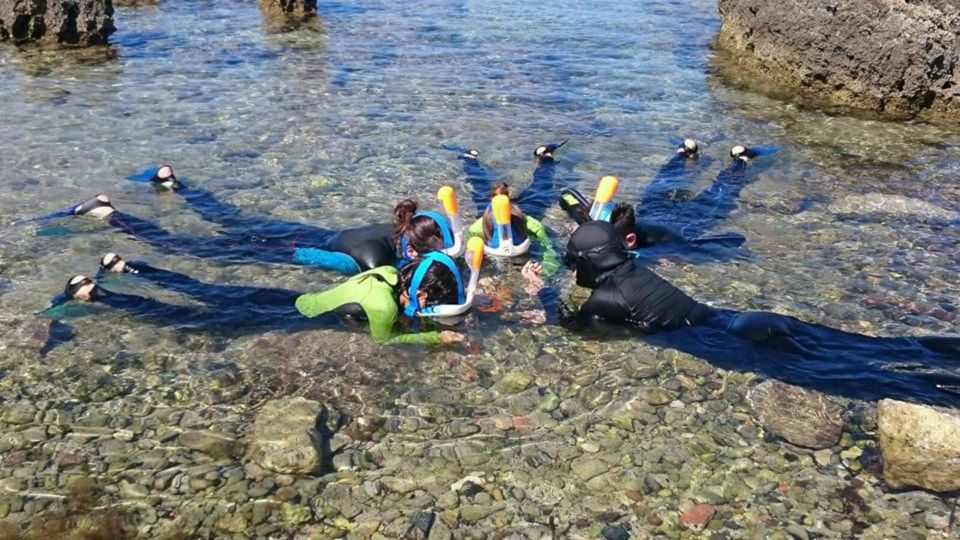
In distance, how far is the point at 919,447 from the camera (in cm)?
528

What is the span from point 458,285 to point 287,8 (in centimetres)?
1828

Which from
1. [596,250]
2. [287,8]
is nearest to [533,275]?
[596,250]

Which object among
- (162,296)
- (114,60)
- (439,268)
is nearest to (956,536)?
(439,268)

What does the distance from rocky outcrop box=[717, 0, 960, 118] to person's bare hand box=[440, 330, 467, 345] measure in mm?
11588

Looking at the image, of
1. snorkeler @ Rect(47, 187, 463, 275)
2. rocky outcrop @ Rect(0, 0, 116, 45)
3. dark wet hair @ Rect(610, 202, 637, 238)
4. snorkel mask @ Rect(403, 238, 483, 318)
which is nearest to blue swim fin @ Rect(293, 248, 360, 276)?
snorkeler @ Rect(47, 187, 463, 275)

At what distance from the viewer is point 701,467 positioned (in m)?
5.44

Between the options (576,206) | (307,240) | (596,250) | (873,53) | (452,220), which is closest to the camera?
(596,250)

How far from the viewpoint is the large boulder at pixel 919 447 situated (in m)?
5.16

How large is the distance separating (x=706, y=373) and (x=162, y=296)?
18.0ft

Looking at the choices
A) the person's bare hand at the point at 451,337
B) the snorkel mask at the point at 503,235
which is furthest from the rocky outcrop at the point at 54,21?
the person's bare hand at the point at 451,337

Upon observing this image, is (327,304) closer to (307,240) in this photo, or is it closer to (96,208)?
(307,240)

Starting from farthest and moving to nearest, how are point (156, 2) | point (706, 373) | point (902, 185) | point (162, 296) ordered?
point (156, 2) → point (902, 185) → point (162, 296) → point (706, 373)

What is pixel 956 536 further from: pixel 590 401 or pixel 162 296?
pixel 162 296

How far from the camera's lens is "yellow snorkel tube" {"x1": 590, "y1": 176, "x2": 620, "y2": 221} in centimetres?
793
